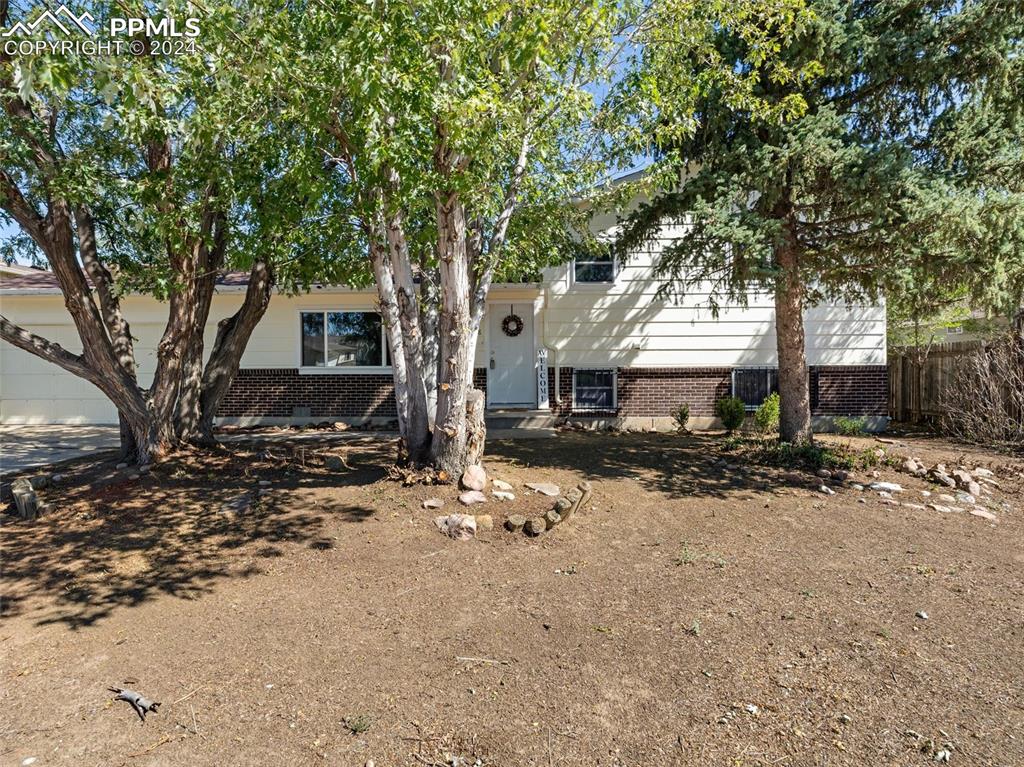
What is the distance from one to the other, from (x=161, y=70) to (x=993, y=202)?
335 inches

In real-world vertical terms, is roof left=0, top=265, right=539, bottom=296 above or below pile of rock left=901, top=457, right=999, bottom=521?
above

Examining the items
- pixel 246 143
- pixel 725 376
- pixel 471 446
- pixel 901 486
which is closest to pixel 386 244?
pixel 246 143

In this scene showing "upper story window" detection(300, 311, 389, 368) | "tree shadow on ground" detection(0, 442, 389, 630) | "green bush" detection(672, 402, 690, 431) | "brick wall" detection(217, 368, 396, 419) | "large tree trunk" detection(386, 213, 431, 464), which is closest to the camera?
"tree shadow on ground" detection(0, 442, 389, 630)

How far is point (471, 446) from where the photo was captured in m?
6.50

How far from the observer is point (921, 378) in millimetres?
12438

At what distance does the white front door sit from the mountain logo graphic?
328 inches

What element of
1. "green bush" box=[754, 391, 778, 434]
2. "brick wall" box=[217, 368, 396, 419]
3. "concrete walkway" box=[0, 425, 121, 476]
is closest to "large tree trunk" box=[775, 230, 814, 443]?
"green bush" box=[754, 391, 778, 434]

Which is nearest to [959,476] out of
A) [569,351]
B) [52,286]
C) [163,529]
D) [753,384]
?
[753,384]

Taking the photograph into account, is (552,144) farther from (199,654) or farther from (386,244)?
(199,654)

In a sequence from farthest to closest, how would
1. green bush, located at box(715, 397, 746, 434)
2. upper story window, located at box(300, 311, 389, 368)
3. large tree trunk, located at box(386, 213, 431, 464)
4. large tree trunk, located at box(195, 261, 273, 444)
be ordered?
upper story window, located at box(300, 311, 389, 368) → green bush, located at box(715, 397, 746, 434) → large tree trunk, located at box(195, 261, 273, 444) → large tree trunk, located at box(386, 213, 431, 464)

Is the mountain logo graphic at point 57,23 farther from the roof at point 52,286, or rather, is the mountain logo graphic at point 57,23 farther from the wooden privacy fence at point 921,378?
the wooden privacy fence at point 921,378

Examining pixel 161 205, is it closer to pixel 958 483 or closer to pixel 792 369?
pixel 792 369

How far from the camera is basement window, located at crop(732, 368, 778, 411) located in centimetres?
1258

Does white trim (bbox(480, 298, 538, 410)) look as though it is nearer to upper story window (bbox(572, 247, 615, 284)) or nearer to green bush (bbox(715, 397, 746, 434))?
upper story window (bbox(572, 247, 615, 284))
